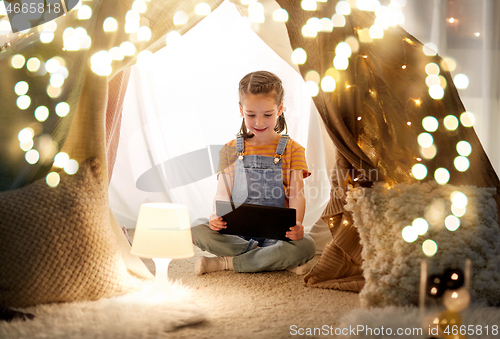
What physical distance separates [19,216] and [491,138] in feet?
6.61

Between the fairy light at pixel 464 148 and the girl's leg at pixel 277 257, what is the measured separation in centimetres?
59

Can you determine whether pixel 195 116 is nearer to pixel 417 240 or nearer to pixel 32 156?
pixel 32 156

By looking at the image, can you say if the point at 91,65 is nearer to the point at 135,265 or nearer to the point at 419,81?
the point at 135,265

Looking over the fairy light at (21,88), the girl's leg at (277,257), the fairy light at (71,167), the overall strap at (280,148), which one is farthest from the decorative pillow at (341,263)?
the fairy light at (21,88)

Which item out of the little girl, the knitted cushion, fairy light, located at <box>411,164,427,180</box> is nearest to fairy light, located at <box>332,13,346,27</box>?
the little girl

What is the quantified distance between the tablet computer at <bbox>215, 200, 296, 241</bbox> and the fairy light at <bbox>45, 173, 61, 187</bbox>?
20.1 inches

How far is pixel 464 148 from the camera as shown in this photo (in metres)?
1.21

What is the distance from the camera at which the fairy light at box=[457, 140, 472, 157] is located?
47.5 inches

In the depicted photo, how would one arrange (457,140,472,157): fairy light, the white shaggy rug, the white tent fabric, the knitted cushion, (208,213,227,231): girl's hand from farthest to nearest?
the white tent fabric
(208,213,227,231): girl's hand
(457,140,472,157): fairy light
the knitted cushion
the white shaggy rug

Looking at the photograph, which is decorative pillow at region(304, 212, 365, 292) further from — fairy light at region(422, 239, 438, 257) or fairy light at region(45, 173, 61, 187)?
fairy light at region(45, 173, 61, 187)

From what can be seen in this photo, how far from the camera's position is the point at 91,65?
1.23 meters

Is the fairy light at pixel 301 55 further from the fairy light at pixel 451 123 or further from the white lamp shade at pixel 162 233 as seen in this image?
the white lamp shade at pixel 162 233

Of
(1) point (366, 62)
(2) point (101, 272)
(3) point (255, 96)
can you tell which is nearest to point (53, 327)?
(2) point (101, 272)

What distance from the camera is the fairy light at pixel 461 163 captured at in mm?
1197
